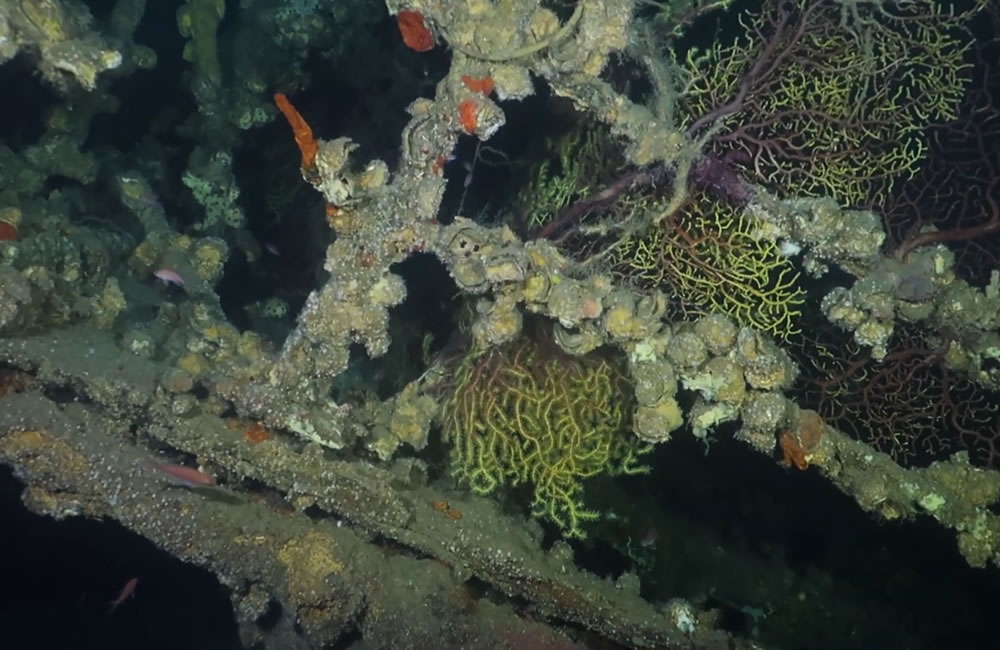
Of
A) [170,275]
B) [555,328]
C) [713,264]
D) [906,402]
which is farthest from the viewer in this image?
[170,275]

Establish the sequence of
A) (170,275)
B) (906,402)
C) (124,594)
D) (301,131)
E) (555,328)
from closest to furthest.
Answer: (301,131) < (555,328) < (906,402) < (170,275) < (124,594)

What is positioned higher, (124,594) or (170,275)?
(170,275)

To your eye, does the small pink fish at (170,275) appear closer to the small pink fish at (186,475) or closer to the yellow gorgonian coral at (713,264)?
the small pink fish at (186,475)

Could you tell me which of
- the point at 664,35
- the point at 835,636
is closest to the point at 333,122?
the point at 664,35

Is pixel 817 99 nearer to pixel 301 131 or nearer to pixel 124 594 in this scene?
pixel 301 131

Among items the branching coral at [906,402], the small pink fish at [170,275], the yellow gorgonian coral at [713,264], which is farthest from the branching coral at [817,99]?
the small pink fish at [170,275]

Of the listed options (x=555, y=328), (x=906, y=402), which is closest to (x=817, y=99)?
(x=906, y=402)

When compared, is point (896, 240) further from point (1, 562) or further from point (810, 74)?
point (1, 562)
